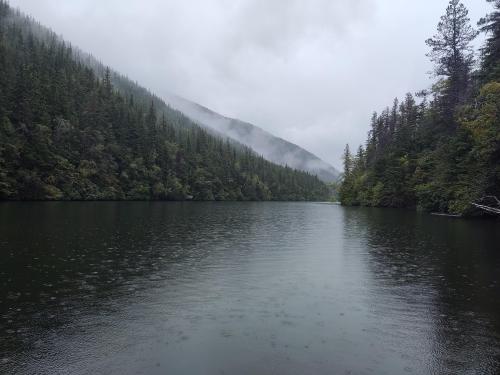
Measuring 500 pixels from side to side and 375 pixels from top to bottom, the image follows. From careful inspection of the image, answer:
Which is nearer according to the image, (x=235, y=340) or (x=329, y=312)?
(x=235, y=340)

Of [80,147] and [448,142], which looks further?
[80,147]

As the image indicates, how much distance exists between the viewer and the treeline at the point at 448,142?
5031 centimetres

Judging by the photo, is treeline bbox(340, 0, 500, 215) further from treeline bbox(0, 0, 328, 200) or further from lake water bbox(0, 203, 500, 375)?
treeline bbox(0, 0, 328, 200)

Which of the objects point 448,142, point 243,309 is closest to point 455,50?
point 448,142

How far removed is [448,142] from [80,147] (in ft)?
340

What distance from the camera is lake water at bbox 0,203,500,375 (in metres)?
10.9

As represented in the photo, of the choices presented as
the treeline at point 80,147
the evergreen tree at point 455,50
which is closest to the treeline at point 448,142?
the evergreen tree at point 455,50

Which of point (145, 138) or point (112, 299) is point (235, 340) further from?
point (145, 138)

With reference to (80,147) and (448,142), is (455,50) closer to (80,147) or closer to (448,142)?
(448,142)

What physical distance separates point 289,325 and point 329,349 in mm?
2329

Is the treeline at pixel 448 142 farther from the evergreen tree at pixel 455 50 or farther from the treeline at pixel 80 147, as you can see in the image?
the treeline at pixel 80 147

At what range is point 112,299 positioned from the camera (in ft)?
53.8

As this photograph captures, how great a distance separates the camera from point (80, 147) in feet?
395

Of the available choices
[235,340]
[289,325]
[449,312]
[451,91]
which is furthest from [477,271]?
[451,91]
